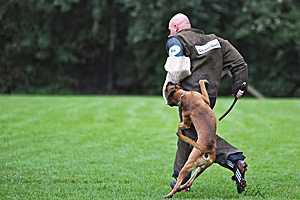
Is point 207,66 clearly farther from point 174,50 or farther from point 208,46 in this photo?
point 174,50

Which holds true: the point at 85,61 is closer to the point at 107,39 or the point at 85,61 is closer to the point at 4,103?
the point at 107,39

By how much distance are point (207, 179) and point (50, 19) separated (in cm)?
1966

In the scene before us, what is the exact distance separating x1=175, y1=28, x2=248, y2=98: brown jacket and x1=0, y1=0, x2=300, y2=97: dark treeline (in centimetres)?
1565

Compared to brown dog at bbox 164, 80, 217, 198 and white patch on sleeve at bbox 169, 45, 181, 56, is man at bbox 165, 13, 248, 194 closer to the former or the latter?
white patch on sleeve at bbox 169, 45, 181, 56

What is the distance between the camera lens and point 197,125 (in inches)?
143

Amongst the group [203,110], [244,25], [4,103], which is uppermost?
[244,25]

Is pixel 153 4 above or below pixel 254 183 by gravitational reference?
above

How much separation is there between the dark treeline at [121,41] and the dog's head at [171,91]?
52.6ft

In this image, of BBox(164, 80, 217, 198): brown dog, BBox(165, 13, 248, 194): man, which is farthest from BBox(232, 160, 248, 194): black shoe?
BBox(164, 80, 217, 198): brown dog

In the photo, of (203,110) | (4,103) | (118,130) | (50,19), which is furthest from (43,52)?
(203,110)

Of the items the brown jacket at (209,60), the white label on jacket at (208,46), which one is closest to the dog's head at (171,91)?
the brown jacket at (209,60)

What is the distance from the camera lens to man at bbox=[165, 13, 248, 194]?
3.78 metres

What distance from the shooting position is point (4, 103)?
1193 centimetres

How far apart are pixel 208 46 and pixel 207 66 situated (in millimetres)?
206
